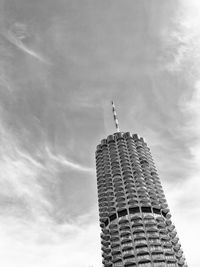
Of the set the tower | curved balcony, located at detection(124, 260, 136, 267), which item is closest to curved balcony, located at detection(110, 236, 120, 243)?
the tower

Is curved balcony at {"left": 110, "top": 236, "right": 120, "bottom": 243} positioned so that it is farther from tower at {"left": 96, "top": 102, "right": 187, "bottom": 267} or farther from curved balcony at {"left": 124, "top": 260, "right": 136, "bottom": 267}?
curved balcony at {"left": 124, "top": 260, "right": 136, "bottom": 267}

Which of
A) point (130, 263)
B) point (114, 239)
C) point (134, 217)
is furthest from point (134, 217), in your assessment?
point (130, 263)

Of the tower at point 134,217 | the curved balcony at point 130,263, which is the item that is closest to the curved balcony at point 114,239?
the tower at point 134,217

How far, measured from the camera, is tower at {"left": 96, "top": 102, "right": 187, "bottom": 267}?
14925 centimetres

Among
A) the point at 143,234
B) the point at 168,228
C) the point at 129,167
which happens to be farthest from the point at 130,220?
the point at 129,167

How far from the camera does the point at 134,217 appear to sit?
162 meters

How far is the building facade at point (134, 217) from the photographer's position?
149250mm

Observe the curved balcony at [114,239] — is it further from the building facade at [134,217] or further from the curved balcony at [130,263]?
the curved balcony at [130,263]

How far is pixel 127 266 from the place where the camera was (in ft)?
479

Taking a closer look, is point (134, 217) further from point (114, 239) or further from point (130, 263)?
point (130, 263)

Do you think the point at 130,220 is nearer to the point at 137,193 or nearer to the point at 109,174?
the point at 137,193

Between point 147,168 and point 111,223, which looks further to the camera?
point 147,168

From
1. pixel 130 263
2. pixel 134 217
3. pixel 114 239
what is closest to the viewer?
pixel 130 263

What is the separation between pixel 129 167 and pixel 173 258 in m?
58.1
